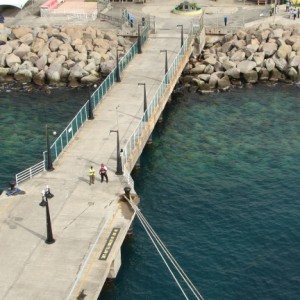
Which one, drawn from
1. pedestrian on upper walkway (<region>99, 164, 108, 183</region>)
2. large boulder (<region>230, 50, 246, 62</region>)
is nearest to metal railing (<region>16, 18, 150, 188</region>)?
pedestrian on upper walkway (<region>99, 164, 108, 183</region>)

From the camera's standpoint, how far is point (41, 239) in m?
48.8

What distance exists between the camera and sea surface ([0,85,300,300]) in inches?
1967

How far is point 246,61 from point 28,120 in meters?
30.3

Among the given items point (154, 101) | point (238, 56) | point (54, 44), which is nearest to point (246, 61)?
point (238, 56)

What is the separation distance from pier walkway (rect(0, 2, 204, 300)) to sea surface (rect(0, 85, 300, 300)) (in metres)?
3.40

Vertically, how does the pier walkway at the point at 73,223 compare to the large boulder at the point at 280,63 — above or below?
below

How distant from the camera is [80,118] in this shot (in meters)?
73.2

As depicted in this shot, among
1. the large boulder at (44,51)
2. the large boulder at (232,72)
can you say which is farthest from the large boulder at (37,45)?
the large boulder at (232,72)

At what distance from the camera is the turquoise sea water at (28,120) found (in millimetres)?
68000

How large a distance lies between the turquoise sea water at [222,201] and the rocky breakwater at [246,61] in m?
5.39

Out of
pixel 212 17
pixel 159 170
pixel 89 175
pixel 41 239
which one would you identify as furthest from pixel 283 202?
pixel 212 17

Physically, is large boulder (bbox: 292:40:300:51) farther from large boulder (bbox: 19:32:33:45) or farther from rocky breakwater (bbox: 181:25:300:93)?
large boulder (bbox: 19:32:33:45)

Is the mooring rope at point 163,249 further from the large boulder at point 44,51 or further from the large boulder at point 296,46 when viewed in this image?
the large boulder at point 296,46

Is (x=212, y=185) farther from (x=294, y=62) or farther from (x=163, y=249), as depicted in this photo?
(x=294, y=62)
